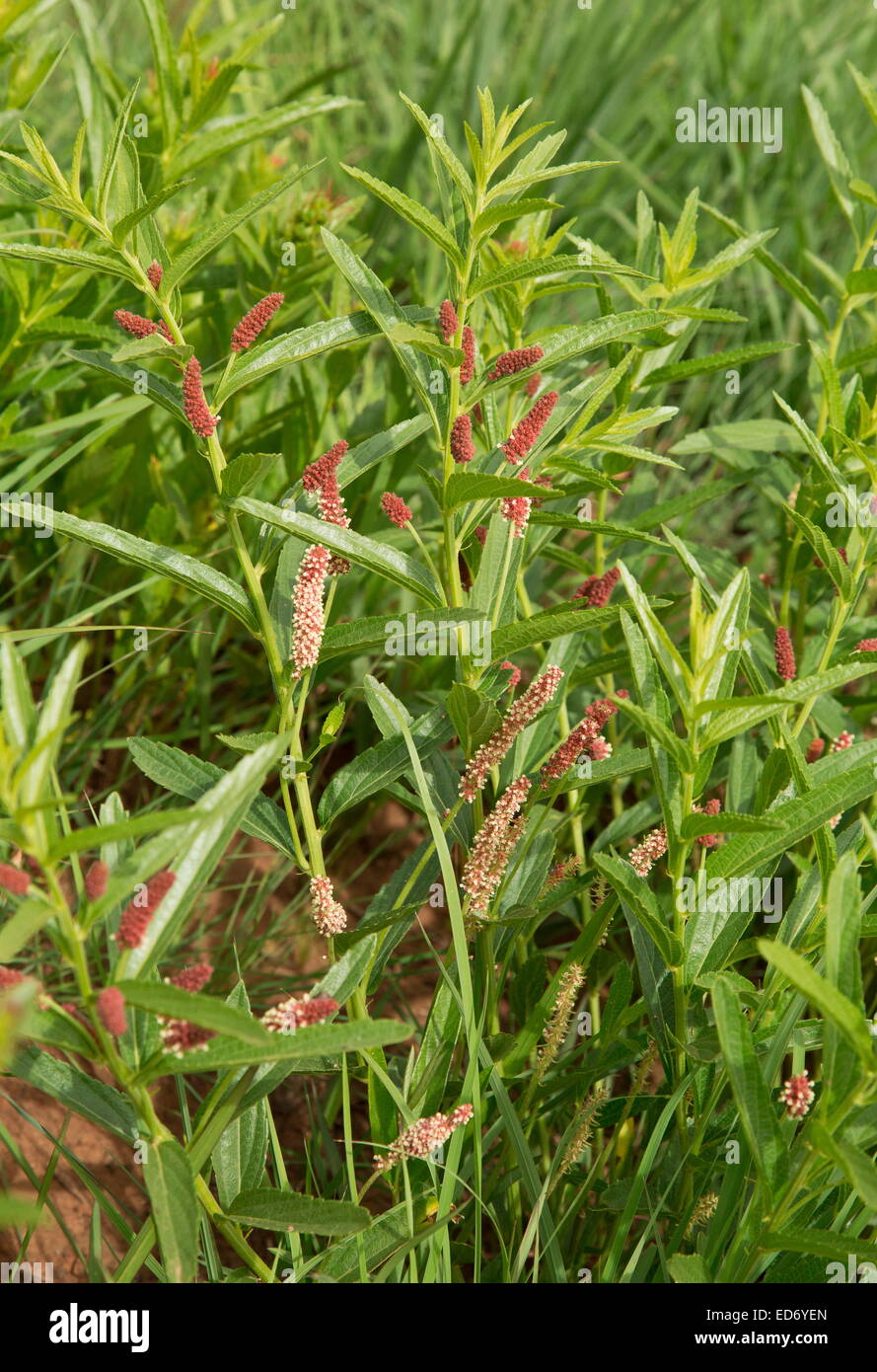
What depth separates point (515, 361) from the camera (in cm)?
147

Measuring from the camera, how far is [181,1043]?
3.67ft

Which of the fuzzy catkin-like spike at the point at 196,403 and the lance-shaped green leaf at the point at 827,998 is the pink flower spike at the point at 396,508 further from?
the lance-shaped green leaf at the point at 827,998

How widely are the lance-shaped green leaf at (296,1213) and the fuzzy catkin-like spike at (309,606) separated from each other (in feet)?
1.86

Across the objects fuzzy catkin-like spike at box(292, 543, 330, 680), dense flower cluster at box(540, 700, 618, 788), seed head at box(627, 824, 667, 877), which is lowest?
seed head at box(627, 824, 667, 877)

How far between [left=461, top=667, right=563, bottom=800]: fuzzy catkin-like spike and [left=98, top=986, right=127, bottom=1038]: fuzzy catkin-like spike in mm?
549

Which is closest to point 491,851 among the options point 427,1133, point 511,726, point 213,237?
point 511,726

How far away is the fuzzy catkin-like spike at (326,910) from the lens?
139 centimetres

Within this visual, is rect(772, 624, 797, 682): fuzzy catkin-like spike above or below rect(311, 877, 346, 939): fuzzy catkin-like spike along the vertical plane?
above

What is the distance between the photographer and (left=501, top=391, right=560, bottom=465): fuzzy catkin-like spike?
1472 millimetres

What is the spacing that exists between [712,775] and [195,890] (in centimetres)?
109

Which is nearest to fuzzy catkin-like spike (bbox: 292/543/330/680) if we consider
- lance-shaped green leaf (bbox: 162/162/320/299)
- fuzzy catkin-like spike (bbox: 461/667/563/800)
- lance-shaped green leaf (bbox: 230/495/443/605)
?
lance-shaped green leaf (bbox: 230/495/443/605)

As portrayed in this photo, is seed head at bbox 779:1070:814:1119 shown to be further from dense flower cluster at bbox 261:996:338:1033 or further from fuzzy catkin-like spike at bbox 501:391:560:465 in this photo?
fuzzy catkin-like spike at bbox 501:391:560:465

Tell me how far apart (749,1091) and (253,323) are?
981 millimetres

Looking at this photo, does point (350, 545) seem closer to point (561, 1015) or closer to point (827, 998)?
point (561, 1015)
